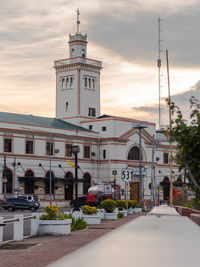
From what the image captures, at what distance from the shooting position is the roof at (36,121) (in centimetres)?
7812

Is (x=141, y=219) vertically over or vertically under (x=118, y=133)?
under

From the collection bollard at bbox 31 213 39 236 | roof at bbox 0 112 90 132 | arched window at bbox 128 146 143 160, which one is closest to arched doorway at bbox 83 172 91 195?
roof at bbox 0 112 90 132

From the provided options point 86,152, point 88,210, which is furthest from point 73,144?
point 88,210

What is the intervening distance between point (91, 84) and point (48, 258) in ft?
273

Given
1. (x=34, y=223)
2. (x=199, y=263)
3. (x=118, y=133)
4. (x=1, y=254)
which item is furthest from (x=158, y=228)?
(x=118, y=133)

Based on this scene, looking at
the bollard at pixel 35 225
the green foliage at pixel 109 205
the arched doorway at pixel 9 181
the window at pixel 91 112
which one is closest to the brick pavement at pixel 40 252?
the bollard at pixel 35 225

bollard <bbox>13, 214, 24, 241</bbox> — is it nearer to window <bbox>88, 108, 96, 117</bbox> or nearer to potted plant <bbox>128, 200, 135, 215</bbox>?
potted plant <bbox>128, 200, 135, 215</bbox>

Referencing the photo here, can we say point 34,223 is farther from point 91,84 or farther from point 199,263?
point 91,84

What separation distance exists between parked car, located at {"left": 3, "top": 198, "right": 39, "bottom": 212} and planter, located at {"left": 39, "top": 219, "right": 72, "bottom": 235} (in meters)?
37.0

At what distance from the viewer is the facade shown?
242 ft

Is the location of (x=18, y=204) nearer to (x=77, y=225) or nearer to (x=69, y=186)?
(x=69, y=186)

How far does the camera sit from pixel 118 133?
87.2 m

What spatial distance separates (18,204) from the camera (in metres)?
58.6

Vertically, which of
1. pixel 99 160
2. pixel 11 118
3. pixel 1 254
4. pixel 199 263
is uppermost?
pixel 11 118
